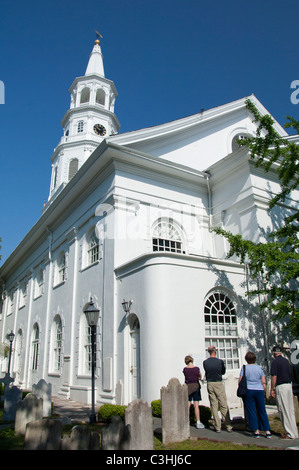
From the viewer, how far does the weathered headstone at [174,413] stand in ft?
22.1

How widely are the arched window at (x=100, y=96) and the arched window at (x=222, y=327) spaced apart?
79.4ft

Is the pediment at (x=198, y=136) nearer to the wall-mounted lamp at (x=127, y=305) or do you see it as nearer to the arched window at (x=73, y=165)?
→ the wall-mounted lamp at (x=127, y=305)

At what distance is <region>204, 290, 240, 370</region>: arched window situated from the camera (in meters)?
12.0

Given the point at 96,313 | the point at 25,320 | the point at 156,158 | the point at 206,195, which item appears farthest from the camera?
the point at 25,320

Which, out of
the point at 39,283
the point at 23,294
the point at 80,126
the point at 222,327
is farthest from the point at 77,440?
the point at 80,126

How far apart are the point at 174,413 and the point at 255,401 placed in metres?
1.70

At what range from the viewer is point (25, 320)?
976 inches

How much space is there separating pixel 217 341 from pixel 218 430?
4516 mm

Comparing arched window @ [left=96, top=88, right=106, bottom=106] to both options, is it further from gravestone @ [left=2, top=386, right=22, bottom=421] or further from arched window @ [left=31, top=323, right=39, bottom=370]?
gravestone @ [left=2, top=386, right=22, bottom=421]

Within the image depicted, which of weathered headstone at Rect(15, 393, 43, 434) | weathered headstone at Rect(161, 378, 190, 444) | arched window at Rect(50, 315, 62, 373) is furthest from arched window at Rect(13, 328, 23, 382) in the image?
weathered headstone at Rect(161, 378, 190, 444)

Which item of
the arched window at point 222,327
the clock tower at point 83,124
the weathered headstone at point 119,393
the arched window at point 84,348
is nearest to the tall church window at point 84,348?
the arched window at point 84,348

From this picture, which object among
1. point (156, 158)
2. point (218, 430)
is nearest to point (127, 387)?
point (218, 430)

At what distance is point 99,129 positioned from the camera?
96.7 ft
